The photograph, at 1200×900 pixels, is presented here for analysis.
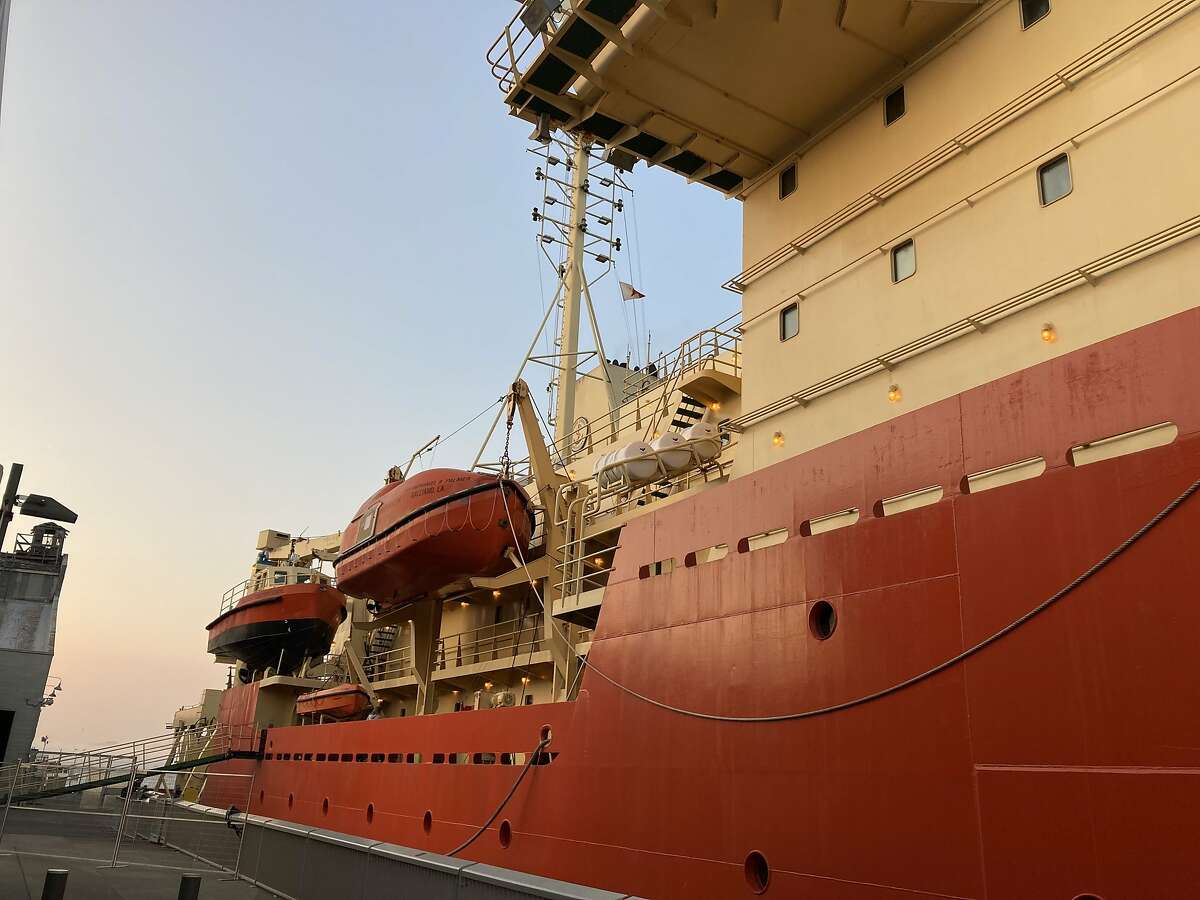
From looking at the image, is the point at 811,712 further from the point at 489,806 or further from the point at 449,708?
the point at 449,708

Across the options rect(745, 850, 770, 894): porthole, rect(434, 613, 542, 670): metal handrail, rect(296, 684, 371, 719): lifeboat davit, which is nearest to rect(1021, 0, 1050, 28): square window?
rect(745, 850, 770, 894): porthole

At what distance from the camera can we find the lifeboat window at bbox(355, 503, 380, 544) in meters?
14.8

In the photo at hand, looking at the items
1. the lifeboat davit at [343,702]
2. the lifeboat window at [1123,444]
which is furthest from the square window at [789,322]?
the lifeboat davit at [343,702]

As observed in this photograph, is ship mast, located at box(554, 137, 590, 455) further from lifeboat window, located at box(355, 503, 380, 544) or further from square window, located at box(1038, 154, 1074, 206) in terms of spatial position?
square window, located at box(1038, 154, 1074, 206)

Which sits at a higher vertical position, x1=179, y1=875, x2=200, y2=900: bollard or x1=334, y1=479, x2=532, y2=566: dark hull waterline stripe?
x1=334, y1=479, x2=532, y2=566: dark hull waterline stripe

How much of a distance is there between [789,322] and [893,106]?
97.6 inches

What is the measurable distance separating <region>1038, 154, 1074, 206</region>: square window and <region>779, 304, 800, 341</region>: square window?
111 inches

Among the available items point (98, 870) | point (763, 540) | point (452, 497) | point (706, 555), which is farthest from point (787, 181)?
point (98, 870)

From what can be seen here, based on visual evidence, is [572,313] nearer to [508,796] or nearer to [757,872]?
[508,796]

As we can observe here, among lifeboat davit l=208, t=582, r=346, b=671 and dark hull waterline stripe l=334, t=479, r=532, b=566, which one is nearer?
dark hull waterline stripe l=334, t=479, r=532, b=566

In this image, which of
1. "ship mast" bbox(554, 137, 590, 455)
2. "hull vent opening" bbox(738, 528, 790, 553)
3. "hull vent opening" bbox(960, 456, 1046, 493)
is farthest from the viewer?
"ship mast" bbox(554, 137, 590, 455)

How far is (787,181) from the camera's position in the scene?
418 inches

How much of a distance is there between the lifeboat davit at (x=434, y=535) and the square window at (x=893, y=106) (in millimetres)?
7024

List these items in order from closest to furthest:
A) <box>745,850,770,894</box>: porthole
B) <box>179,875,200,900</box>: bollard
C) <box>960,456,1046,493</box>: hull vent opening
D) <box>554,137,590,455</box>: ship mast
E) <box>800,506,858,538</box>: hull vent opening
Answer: <box>960,456,1046,493</box>: hull vent opening < <box>179,875,200,900</box>: bollard < <box>745,850,770,894</box>: porthole < <box>800,506,858,538</box>: hull vent opening < <box>554,137,590,455</box>: ship mast
